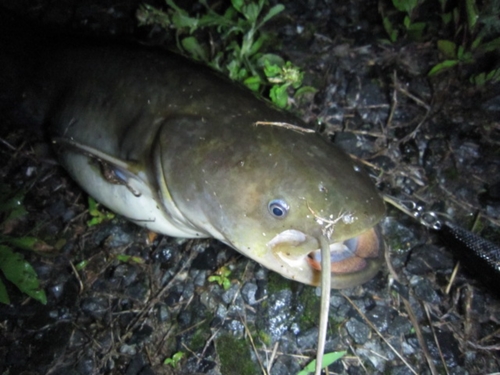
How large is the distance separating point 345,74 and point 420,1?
74 cm

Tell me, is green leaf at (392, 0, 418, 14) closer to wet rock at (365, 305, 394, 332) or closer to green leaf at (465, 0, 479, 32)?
green leaf at (465, 0, 479, 32)

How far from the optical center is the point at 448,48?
295 centimetres

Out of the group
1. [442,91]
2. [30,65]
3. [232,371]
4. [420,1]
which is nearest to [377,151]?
[442,91]

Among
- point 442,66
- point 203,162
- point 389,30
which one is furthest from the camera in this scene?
point 389,30

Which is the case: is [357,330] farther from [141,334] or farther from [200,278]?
[141,334]

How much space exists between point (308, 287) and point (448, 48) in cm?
197

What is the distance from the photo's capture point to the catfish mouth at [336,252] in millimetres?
1865

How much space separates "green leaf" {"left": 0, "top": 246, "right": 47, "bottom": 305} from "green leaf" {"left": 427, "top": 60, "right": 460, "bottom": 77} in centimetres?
291

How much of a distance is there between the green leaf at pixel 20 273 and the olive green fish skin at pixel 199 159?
561 millimetres

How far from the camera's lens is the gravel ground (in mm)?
2238

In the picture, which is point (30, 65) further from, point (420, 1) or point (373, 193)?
point (420, 1)

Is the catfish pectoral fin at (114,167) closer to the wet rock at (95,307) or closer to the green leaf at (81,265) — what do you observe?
the green leaf at (81,265)

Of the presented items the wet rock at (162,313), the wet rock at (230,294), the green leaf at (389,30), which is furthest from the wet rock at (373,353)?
the green leaf at (389,30)

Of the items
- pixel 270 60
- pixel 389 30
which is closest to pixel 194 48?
pixel 270 60
